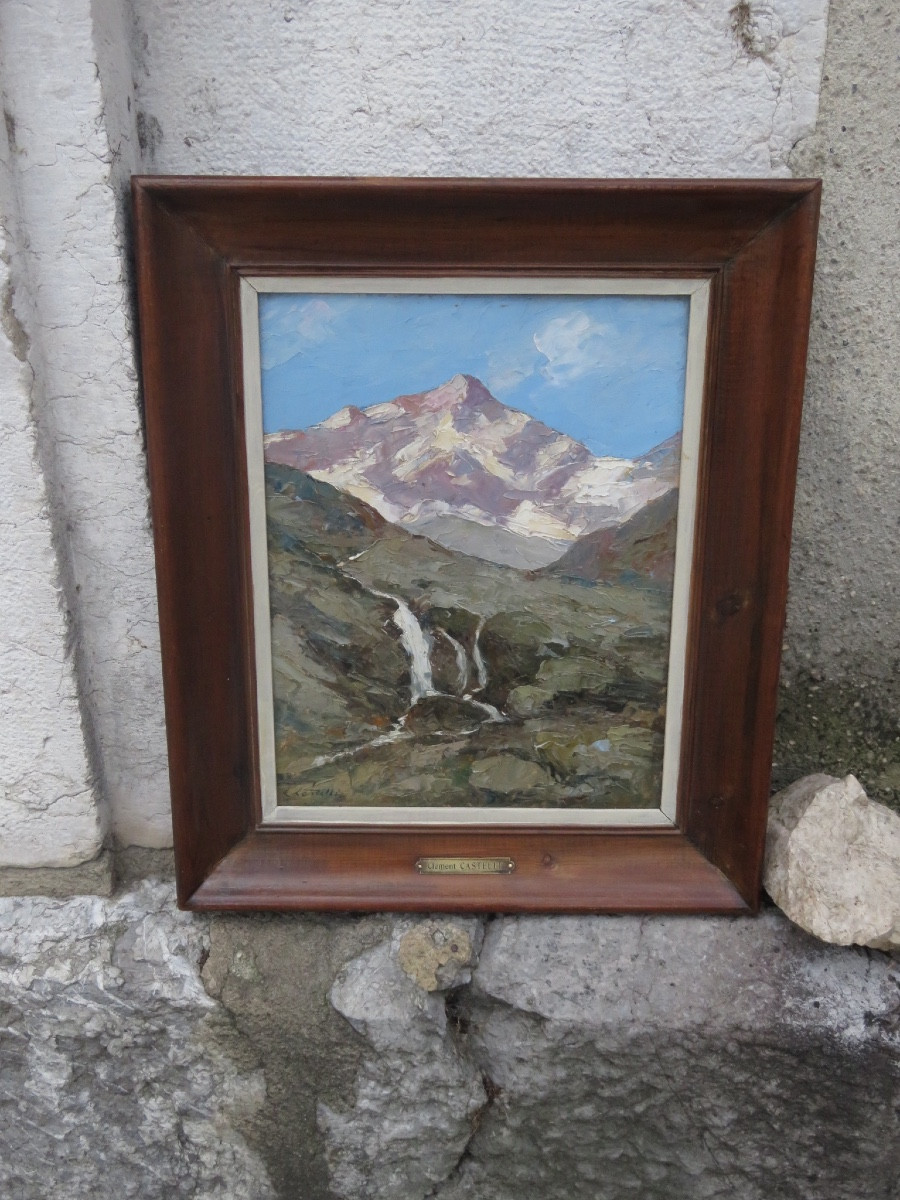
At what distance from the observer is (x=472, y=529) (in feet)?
2.82

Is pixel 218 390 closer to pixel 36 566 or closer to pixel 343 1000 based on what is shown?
pixel 36 566

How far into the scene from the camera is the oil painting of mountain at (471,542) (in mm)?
825

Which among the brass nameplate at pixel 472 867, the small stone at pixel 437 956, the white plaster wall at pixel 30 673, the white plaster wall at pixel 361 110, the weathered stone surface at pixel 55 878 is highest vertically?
the white plaster wall at pixel 361 110

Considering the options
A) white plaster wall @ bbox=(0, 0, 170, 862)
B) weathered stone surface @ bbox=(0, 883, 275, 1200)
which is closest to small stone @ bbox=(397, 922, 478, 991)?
weathered stone surface @ bbox=(0, 883, 275, 1200)

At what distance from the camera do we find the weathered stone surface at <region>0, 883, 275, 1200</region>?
92 cm

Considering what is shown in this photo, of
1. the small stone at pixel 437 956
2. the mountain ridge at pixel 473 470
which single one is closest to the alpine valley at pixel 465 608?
the mountain ridge at pixel 473 470

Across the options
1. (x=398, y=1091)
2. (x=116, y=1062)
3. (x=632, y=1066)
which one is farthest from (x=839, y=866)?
(x=116, y=1062)

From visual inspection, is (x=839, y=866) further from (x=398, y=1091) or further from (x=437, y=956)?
(x=398, y=1091)

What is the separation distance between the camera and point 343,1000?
0.90 m

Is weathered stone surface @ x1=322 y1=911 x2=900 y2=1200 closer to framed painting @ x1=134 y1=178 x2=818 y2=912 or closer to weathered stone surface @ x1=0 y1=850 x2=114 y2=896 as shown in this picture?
framed painting @ x1=134 y1=178 x2=818 y2=912

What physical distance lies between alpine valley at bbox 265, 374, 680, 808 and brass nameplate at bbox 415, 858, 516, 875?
7 centimetres

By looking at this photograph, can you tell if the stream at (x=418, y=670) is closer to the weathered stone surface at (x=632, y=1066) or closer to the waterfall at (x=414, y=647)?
the waterfall at (x=414, y=647)

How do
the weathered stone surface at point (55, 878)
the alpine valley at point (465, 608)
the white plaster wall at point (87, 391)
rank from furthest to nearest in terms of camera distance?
the weathered stone surface at point (55, 878) < the alpine valley at point (465, 608) < the white plaster wall at point (87, 391)

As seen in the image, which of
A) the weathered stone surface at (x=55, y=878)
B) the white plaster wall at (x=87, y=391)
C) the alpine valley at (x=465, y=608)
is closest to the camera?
the white plaster wall at (x=87, y=391)
